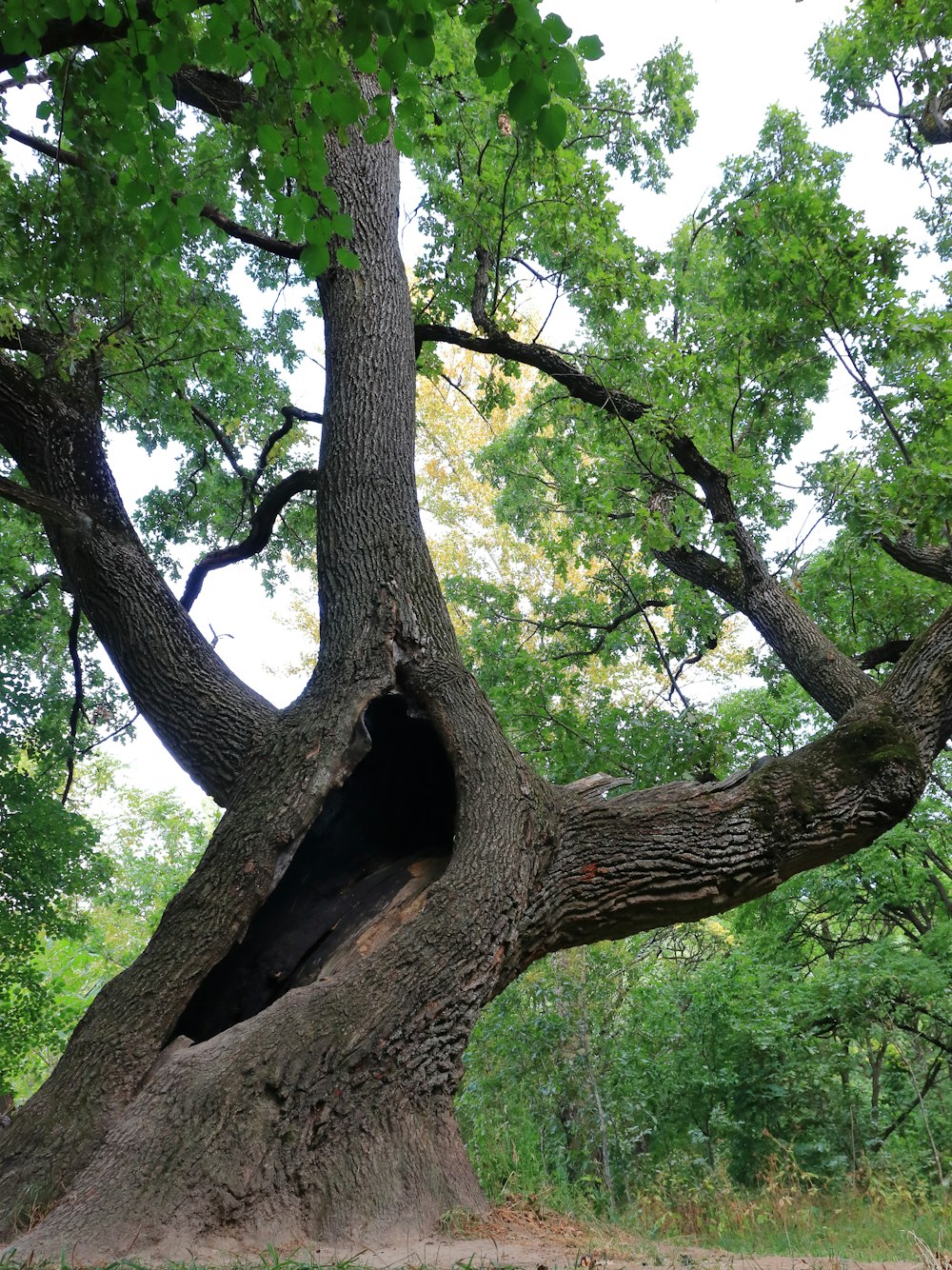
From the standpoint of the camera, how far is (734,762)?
9.33 metres

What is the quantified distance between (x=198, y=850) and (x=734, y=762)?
18403 millimetres

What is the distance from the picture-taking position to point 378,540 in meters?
5.04

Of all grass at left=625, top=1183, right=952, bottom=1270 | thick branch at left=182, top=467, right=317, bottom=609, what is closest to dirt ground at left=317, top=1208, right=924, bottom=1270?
grass at left=625, top=1183, right=952, bottom=1270

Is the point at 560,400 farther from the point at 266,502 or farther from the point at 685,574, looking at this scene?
the point at 266,502

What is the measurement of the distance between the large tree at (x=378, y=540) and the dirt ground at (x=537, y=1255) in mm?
180

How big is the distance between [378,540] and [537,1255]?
3.66 meters

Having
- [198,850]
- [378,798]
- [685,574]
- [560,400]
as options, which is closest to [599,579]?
[685,574]

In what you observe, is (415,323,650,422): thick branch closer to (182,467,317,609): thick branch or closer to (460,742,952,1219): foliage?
(182,467,317,609): thick branch

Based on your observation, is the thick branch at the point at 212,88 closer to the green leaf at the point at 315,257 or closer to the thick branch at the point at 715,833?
the green leaf at the point at 315,257

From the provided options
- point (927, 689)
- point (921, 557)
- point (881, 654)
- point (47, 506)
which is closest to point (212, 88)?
point (47, 506)

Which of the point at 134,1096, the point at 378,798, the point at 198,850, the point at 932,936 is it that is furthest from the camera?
the point at 198,850

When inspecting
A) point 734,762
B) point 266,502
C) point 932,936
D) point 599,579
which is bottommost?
point 932,936

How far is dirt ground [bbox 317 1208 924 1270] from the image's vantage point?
2762 millimetres

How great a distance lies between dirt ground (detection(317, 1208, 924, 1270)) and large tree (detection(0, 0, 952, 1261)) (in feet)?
0.59
